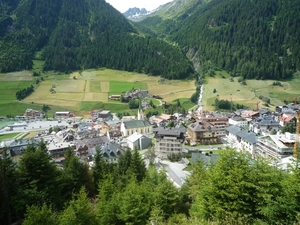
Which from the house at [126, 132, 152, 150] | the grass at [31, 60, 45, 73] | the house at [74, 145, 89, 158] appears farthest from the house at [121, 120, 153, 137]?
the grass at [31, 60, 45, 73]

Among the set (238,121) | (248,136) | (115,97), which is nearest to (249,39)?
(115,97)

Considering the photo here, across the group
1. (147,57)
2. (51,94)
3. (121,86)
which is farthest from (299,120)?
(147,57)

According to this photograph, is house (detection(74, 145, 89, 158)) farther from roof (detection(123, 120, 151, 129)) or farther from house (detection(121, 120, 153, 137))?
roof (detection(123, 120, 151, 129))

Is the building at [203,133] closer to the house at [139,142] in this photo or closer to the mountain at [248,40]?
the house at [139,142]

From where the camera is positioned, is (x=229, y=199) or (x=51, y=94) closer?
(x=229, y=199)

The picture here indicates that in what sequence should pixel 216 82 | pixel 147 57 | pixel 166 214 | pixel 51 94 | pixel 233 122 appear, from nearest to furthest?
pixel 166 214, pixel 233 122, pixel 51 94, pixel 216 82, pixel 147 57

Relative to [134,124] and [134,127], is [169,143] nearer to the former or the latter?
[134,127]

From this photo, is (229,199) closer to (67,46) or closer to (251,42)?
(251,42)
